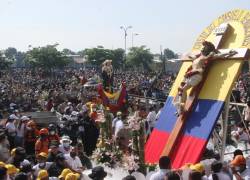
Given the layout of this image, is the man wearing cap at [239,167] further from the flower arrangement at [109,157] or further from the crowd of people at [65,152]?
the flower arrangement at [109,157]

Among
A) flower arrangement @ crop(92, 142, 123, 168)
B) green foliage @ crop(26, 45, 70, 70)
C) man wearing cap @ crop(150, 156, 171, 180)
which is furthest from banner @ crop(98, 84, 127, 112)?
green foliage @ crop(26, 45, 70, 70)

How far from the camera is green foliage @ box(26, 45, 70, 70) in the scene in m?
54.4

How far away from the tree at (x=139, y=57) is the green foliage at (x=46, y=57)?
15665 millimetres

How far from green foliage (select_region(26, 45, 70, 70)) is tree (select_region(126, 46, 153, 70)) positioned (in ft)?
51.4

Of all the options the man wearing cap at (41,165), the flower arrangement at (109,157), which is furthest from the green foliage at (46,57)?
the man wearing cap at (41,165)

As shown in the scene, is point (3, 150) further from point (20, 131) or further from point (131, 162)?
point (131, 162)

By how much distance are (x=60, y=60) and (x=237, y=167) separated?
161 feet

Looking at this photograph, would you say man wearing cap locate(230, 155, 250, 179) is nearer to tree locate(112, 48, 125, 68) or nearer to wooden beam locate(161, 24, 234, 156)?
wooden beam locate(161, 24, 234, 156)

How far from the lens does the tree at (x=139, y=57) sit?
6819 centimetres

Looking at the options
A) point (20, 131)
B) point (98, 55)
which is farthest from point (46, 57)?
point (20, 131)

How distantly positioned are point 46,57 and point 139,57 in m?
18.3

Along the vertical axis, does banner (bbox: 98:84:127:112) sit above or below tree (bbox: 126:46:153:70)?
above

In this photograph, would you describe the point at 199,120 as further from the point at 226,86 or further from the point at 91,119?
the point at 91,119

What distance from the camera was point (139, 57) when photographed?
68.7 m
